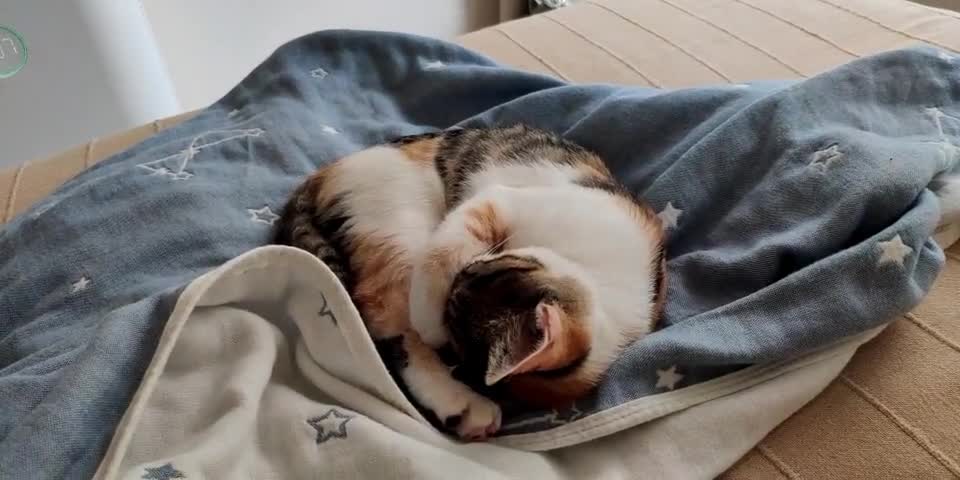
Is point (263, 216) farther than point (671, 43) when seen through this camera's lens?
No

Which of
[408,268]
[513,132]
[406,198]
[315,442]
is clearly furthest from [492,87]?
[315,442]

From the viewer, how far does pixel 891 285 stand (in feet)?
2.61

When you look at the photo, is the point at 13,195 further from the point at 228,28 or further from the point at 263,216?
the point at 228,28

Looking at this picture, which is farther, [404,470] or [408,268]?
[408,268]

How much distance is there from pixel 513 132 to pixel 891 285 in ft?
1.66

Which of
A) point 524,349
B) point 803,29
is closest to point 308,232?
point 524,349

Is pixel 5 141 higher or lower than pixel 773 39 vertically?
lower

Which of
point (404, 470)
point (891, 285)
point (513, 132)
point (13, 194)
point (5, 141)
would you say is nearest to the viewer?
point (404, 470)

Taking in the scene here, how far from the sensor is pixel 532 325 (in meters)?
0.75

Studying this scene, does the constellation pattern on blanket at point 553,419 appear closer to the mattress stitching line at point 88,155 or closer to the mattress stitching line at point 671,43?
the mattress stitching line at point 671,43

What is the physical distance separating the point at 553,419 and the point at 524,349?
0.09m

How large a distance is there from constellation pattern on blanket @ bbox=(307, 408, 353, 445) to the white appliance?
4.35 ft

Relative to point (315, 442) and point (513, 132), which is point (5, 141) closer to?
point (513, 132)

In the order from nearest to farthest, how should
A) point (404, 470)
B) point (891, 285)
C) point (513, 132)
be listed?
point (404, 470)
point (891, 285)
point (513, 132)
